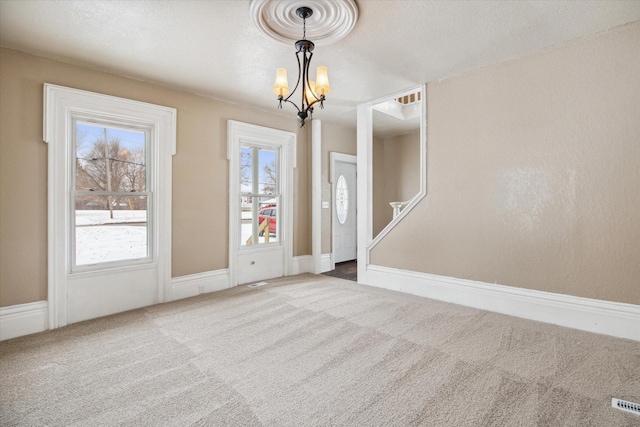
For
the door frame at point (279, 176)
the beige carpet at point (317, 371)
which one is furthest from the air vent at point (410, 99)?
the beige carpet at point (317, 371)

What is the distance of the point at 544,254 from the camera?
3.06m

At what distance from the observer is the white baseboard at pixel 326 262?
555 centimetres

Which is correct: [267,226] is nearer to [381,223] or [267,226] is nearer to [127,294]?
[127,294]

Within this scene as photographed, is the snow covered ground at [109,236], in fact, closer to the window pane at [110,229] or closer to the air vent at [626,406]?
the window pane at [110,229]

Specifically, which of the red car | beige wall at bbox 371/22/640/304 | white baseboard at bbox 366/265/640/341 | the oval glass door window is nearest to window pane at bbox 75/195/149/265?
the red car

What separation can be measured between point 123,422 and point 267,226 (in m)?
3.48

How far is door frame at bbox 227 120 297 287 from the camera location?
4.41 metres

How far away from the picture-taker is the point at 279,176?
202 inches

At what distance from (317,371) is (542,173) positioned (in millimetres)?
2769

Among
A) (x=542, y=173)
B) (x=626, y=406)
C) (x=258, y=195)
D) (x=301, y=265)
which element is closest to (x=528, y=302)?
(x=542, y=173)

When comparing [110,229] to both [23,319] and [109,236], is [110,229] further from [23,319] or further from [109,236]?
[23,319]

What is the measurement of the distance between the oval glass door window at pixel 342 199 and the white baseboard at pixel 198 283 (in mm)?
2651

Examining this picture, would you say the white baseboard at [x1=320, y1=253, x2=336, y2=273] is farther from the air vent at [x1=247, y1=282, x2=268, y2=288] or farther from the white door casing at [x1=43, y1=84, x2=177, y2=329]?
the white door casing at [x1=43, y1=84, x2=177, y2=329]

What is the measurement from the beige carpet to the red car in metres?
1.86
